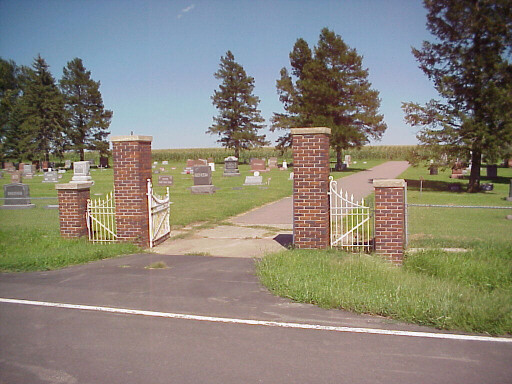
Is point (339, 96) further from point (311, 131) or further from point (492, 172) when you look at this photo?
point (311, 131)

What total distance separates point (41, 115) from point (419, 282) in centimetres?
6268

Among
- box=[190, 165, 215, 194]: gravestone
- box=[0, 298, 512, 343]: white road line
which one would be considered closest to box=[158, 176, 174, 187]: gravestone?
box=[190, 165, 215, 194]: gravestone

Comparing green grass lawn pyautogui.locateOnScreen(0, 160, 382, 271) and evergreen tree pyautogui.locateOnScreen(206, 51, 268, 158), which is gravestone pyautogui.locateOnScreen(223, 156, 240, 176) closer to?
green grass lawn pyautogui.locateOnScreen(0, 160, 382, 271)

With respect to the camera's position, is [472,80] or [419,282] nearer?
[419,282]

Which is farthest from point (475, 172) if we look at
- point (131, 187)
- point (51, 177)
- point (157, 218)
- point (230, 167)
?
point (51, 177)

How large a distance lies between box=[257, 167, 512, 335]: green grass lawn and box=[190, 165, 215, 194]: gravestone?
15420 millimetres

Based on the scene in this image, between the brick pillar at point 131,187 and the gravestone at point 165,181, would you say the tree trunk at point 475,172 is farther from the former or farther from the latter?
the brick pillar at point 131,187

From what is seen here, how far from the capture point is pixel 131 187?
10.5 metres

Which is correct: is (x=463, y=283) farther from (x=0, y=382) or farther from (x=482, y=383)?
(x=0, y=382)

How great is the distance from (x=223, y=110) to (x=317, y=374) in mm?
74272

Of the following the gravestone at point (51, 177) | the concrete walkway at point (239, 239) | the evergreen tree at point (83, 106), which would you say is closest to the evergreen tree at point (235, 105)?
the evergreen tree at point (83, 106)

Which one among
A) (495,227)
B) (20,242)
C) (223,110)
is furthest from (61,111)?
(495,227)

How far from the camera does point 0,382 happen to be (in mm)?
4262

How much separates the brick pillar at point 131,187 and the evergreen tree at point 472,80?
63.0 feet
